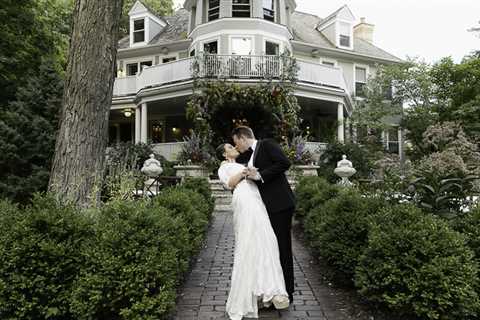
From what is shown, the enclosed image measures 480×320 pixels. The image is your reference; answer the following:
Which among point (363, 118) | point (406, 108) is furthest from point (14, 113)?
point (406, 108)

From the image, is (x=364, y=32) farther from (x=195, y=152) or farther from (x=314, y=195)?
(x=314, y=195)

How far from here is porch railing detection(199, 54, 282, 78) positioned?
57.1 feet

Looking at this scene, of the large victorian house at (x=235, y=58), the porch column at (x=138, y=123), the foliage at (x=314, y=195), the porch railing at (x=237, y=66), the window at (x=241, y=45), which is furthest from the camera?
the porch column at (x=138, y=123)

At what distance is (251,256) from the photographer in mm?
3902

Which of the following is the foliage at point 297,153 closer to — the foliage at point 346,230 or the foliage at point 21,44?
the foliage at point 21,44

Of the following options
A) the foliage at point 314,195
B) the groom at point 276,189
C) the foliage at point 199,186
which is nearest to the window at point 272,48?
the foliage at point 314,195

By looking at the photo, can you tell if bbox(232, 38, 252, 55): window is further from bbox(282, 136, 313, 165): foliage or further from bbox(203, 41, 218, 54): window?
bbox(282, 136, 313, 165): foliage

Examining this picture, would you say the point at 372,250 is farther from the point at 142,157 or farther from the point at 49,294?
the point at 142,157

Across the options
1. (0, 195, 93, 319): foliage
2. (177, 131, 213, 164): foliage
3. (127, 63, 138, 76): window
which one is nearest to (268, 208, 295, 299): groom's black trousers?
(0, 195, 93, 319): foliage

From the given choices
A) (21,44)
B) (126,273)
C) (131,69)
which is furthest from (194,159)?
(131,69)

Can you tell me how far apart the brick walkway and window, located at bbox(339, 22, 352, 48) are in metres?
21.2

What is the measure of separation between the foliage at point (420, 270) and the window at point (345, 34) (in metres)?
23.6

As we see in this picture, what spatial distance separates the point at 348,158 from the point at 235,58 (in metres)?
6.63

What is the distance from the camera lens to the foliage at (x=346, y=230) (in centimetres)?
453
